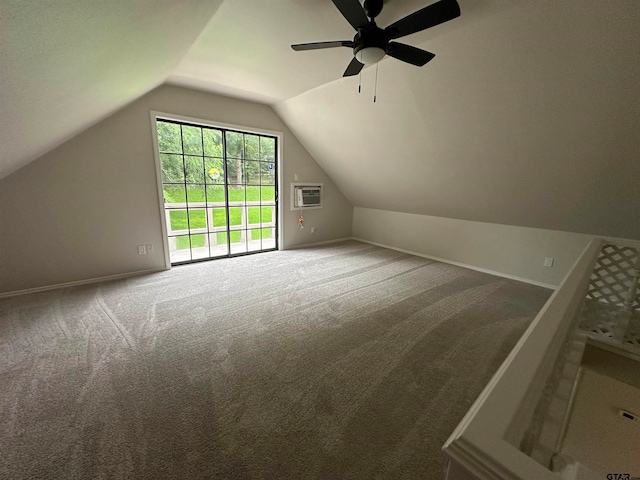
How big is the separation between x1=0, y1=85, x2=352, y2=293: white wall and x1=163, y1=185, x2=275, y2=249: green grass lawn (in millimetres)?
542

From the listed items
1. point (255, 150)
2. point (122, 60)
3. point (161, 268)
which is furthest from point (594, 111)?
point (161, 268)

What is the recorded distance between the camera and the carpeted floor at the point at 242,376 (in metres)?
1.25

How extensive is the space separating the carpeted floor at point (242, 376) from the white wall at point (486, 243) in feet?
1.88

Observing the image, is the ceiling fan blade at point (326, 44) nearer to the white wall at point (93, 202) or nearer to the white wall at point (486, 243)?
the white wall at point (93, 202)

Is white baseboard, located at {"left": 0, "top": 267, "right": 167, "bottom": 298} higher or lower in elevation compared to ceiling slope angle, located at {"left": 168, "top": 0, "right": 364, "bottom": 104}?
lower

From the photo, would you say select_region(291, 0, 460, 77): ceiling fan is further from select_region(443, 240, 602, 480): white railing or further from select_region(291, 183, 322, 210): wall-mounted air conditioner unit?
select_region(291, 183, 322, 210): wall-mounted air conditioner unit

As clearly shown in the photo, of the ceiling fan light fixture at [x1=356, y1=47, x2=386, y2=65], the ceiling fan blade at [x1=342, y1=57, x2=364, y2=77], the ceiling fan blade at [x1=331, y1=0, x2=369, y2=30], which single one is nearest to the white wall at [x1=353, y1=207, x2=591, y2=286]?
the ceiling fan blade at [x1=342, y1=57, x2=364, y2=77]

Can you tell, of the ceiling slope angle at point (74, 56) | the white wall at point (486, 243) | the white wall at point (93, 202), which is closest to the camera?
the ceiling slope angle at point (74, 56)

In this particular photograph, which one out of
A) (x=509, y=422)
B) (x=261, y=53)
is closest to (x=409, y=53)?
(x=261, y=53)

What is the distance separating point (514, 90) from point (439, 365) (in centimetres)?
233

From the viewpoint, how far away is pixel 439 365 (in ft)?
6.27

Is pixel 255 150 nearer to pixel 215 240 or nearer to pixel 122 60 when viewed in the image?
pixel 215 240

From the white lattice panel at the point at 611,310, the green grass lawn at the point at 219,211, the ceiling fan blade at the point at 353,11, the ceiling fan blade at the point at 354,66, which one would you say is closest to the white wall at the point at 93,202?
the green grass lawn at the point at 219,211

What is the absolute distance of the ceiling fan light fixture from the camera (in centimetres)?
167
